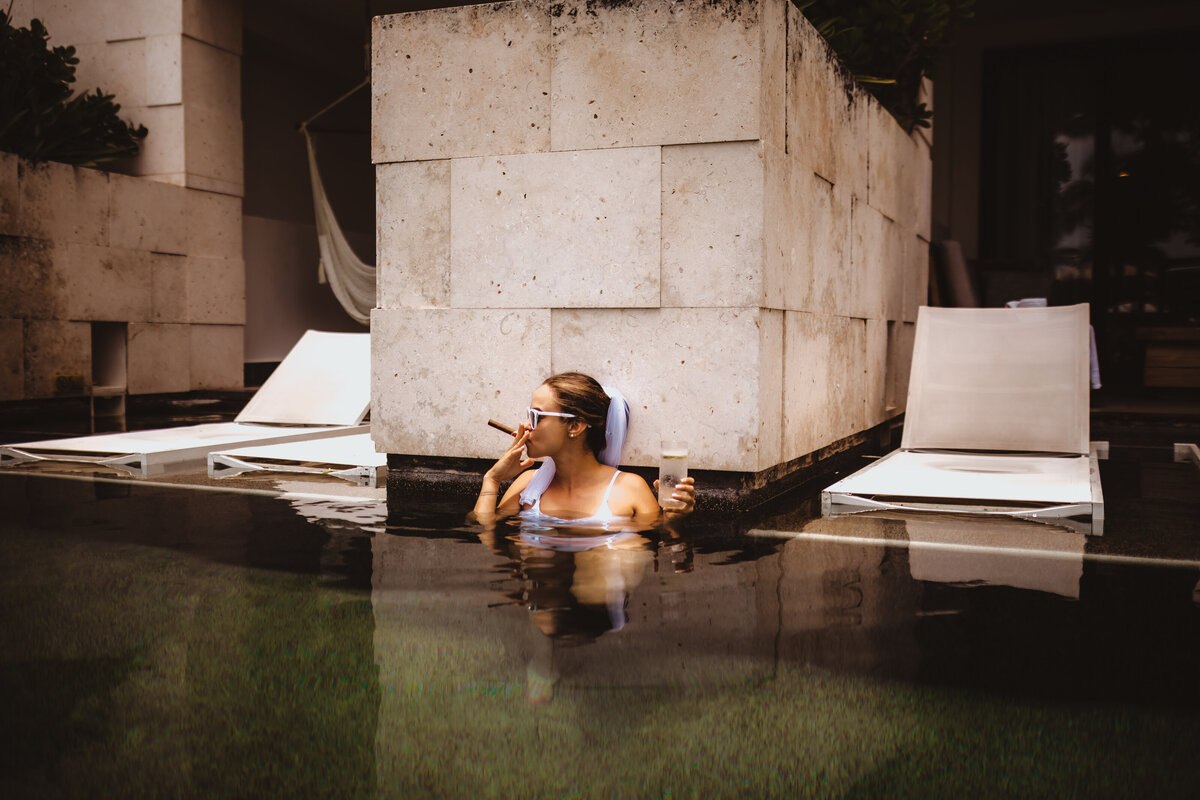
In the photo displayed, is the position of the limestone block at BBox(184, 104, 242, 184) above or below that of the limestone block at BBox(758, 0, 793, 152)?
above

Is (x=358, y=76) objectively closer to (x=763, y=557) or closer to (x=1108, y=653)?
(x=763, y=557)

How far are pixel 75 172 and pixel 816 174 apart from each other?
29.0ft

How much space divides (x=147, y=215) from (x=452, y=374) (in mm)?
8353

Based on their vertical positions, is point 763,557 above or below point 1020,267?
below

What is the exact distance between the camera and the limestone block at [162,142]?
1256 cm

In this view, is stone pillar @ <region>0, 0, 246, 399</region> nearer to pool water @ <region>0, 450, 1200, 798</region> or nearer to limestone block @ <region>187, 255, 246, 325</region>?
limestone block @ <region>187, 255, 246, 325</region>

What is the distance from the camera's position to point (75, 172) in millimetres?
11406

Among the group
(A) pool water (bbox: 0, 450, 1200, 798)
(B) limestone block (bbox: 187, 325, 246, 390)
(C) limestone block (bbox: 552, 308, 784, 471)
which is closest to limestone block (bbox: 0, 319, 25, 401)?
(B) limestone block (bbox: 187, 325, 246, 390)

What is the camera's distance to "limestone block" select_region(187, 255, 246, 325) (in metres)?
13.1

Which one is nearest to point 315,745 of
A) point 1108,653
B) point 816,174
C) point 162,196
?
point 1108,653

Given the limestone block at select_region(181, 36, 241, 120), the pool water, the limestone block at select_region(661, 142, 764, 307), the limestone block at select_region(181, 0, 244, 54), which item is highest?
the limestone block at select_region(181, 0, 244, 54)

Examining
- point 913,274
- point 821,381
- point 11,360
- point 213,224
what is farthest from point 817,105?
point 213,224

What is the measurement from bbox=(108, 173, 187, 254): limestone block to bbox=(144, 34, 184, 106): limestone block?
3.50 ft

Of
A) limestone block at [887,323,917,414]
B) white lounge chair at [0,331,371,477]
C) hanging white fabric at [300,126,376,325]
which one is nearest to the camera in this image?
white lounge chair at [0,331,371,477]
